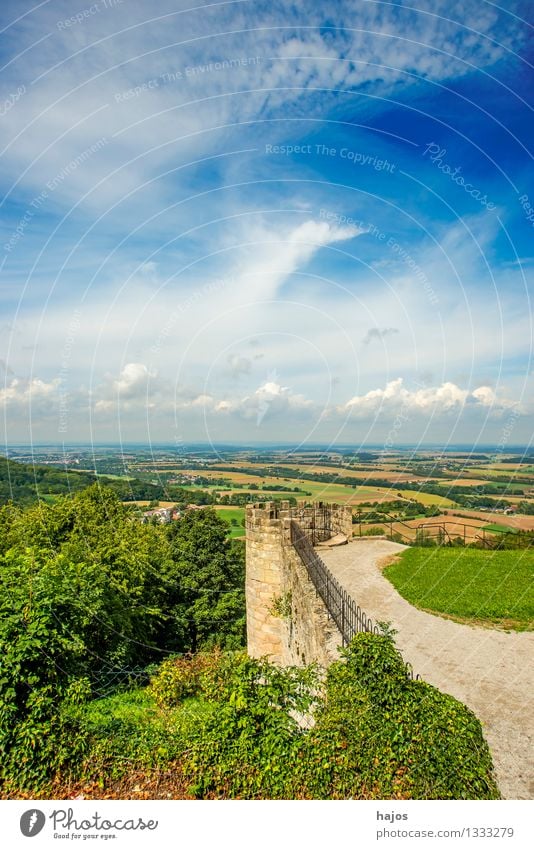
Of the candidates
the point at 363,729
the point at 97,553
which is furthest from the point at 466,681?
the point at 97,553

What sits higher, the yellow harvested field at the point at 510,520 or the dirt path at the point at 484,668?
the yellow harvested field at the point at 510,520

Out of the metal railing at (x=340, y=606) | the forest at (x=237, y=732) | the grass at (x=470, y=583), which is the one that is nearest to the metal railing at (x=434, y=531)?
the grass at (x=470, y=583)

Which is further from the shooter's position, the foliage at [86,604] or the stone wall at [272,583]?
the stone wall at [272,583]

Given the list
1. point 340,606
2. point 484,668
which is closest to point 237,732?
point 340,606

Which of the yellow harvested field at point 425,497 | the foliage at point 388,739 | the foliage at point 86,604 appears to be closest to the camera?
the foliage at point 388,739

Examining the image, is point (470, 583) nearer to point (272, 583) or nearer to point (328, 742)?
point (272, 583)

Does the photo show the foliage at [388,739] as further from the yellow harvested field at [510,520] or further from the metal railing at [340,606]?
the yellow harvested field at [510,520]

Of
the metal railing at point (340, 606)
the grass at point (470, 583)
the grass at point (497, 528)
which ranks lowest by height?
the grass at point (470, 583)

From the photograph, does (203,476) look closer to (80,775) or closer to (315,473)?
(315,473)
